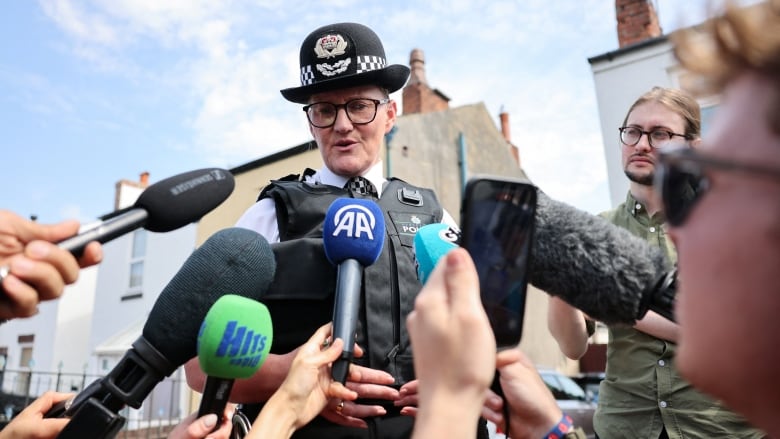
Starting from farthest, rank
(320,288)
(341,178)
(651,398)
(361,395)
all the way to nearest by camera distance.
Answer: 1. (341,178)
2. (651,398)
3. (320,288)
4. (361,395)

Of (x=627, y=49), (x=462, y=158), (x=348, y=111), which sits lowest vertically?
(x=348, y=111)

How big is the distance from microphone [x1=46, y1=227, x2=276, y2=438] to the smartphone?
2.37 feet

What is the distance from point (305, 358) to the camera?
4.83ft

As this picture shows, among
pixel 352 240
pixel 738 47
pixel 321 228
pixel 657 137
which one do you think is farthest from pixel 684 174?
pixel 657 137

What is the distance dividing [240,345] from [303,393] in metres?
0.24

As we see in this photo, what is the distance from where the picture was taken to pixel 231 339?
1307mm

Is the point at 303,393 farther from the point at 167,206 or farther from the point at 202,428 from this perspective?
the point at 167,206

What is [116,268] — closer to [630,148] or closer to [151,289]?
[151,289]

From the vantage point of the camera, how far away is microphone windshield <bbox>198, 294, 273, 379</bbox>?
1295 millimetres

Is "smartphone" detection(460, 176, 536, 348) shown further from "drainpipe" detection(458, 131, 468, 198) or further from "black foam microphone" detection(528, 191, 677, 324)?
"drainpipe" detection(458, 131, 468, 198)

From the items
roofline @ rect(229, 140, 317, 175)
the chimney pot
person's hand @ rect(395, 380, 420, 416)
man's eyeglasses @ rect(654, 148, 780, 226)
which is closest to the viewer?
man's eyeglasses @ rect(654, 148, 780, 226)

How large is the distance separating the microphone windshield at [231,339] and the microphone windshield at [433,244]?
451 millimetres

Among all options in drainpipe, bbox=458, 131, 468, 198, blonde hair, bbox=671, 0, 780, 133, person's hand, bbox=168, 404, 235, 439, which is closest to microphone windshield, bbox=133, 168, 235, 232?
person's hand, bbox=168, 404, 235, 439

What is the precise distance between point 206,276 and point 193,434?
1.31ft
